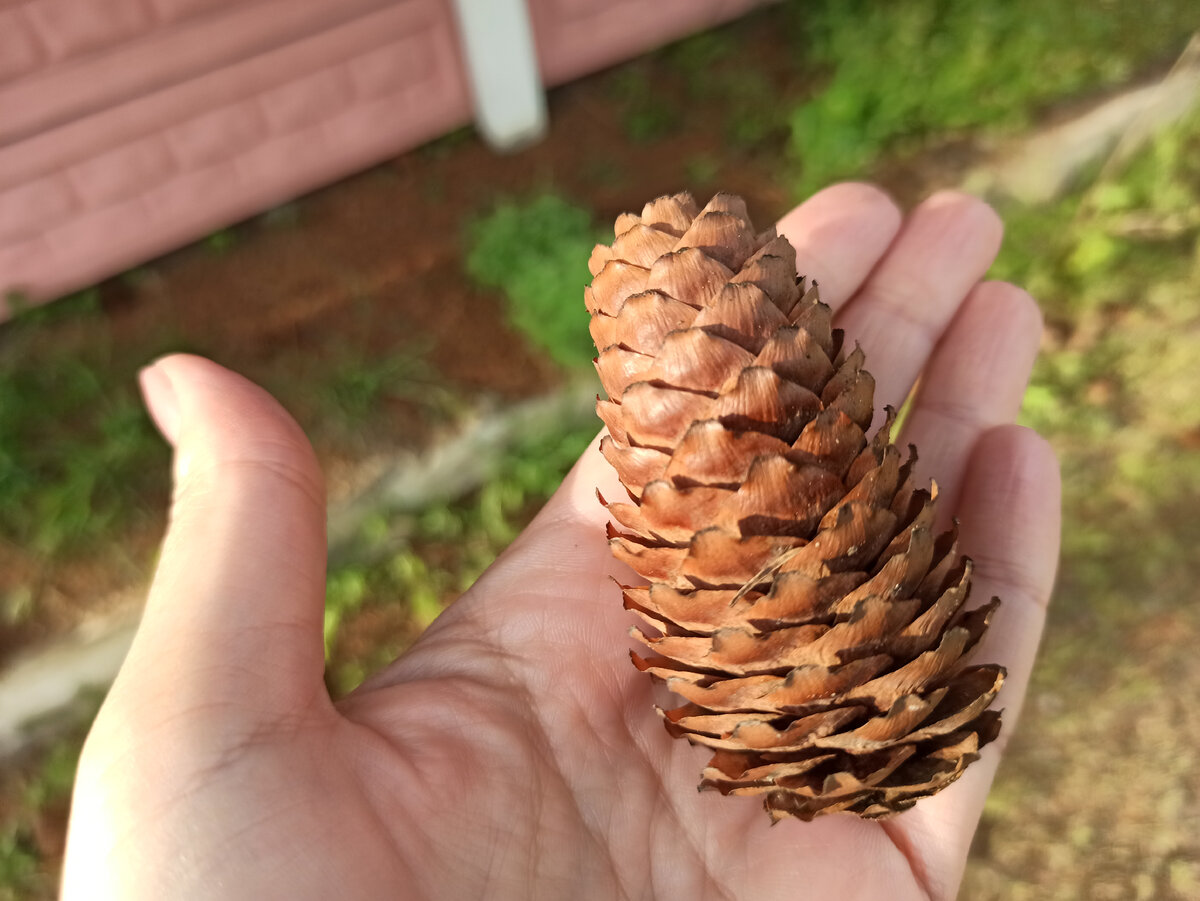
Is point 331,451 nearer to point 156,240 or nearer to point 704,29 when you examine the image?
point 156,240

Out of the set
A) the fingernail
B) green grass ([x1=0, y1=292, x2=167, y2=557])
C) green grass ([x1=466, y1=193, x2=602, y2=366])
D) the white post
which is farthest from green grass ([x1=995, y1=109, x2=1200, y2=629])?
green grass ([x1=0, y1=292, x2=167, y2=557])

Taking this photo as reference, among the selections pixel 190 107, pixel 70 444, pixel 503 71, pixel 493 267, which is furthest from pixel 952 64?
pixel 70 444

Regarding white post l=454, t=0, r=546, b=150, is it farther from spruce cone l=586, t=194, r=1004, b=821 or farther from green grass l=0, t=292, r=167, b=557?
spruce cone l=586, t=194, r=1004, b=821

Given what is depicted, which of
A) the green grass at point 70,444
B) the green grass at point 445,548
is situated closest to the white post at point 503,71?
the green grass at point 445,548

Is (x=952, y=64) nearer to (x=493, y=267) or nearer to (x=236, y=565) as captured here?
(x=493, y=267)

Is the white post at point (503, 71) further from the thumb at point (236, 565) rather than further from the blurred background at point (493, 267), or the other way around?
the thumb at point (236, 565)
